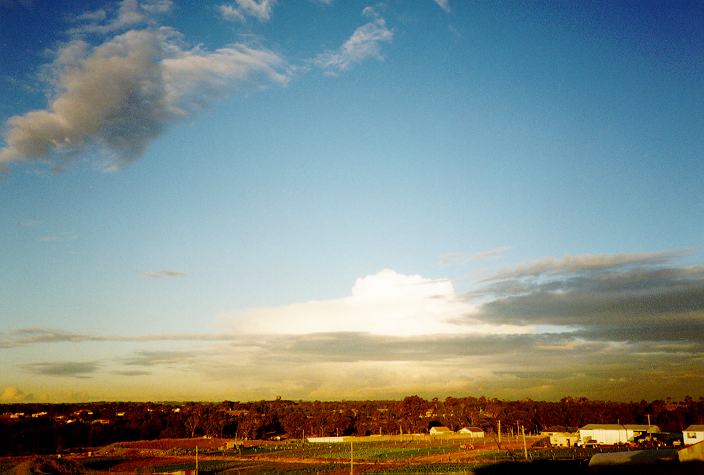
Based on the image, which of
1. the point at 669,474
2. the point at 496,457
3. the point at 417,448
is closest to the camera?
the point at 669,474

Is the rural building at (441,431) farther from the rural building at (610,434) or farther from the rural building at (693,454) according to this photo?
the rural building at (693,454)

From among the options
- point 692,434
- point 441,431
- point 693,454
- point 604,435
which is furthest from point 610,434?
point 693,454

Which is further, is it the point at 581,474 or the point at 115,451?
the point at 115,451

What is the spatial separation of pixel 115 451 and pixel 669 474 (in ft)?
298

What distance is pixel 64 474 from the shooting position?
191 ft

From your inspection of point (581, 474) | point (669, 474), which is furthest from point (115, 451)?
point (669, 474)

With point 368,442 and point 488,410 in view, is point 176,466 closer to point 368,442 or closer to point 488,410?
point 368,442

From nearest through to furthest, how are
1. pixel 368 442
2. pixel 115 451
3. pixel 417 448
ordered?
pixel 417 448 → pixel 115 451 → pixel 368 442

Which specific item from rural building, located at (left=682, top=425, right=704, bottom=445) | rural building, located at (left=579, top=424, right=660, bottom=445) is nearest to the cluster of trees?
rural building, located at (left=579, top=424, right=660, bottom=445)

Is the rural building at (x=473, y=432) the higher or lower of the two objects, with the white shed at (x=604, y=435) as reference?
lower

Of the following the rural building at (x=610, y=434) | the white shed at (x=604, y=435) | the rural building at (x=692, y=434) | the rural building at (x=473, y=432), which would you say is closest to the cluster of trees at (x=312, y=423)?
the rural building at (x=473, y=432)

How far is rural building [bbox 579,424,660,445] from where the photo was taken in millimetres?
81875

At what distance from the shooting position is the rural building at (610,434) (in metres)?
81.9

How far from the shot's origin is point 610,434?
3255 inches
